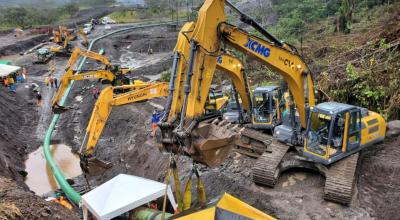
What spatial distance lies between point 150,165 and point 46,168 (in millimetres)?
6191

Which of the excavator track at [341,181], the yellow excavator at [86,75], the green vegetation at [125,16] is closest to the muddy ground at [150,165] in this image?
the excavator track at [341,181]

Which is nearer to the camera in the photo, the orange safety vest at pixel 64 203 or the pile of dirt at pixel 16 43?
the orange safety vest at pixel 64 203

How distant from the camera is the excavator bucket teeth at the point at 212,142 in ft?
26.1

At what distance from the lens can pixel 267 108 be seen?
46.7 ft

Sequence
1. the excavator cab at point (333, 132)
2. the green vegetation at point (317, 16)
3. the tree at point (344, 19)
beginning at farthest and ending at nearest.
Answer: the green vegetation at point (317, 16), the tree at point (344, 19), the excavator cab at point (333, 132)

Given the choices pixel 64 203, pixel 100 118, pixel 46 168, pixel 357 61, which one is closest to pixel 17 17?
pixel 46 168

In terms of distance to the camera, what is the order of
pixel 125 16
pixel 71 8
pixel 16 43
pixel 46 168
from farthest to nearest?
pixel 125 16 < pixel 71 8 < pixel 16 43 < pixel 46 168

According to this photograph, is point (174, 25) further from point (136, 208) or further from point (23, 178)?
point (136, 208)

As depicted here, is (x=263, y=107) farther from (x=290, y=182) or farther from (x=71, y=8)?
(x=71, y=8)

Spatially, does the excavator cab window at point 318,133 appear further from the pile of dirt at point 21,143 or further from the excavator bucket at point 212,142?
the pile of dirt at point 21,143

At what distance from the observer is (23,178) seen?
57.9ft

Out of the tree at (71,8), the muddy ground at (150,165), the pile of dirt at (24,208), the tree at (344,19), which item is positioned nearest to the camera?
the pile of dirt at (24,208)

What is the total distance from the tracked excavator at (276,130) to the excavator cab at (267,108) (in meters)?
0.85

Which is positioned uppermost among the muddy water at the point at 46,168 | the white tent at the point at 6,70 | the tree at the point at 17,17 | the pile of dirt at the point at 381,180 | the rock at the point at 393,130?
the rock at the point at 393,130
